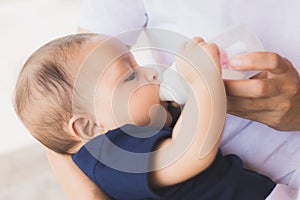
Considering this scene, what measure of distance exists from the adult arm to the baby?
0.18 ft

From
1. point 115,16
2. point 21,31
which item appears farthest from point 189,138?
point 21,31

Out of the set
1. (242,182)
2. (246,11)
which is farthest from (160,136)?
(246,11)

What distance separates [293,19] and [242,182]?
289mm

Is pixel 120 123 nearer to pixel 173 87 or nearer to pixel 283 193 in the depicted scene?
pixel 173 87

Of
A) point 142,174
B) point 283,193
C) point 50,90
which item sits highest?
point 50,90

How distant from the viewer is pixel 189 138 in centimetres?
67

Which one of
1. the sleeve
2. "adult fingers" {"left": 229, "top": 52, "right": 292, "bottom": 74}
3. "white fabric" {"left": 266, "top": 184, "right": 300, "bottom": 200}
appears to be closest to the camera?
"adult fingers" {"left": 229, "top": 52, "right": 292, "bottom": 74}

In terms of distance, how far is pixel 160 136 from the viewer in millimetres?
694

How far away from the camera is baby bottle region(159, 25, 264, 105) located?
0.71 metres

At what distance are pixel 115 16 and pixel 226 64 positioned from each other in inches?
14.7

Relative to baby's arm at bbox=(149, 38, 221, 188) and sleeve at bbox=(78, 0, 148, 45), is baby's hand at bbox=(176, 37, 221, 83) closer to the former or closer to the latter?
baby's arm at bbox=(149, 38, 221, 188)

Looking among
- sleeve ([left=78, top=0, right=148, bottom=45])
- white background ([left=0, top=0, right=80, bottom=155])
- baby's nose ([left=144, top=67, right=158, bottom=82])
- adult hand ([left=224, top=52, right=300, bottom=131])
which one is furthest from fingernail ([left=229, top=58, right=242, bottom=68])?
white background ([left=0, top=0, right=80, bottom=155])

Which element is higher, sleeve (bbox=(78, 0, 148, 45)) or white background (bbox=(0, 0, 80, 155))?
sleeve (bbox=(78, 0, 148, 45))

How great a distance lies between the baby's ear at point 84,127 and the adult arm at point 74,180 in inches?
4.6
